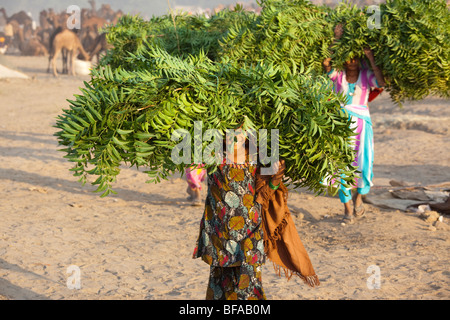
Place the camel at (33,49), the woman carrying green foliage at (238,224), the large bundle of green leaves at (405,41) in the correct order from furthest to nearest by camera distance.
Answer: the camel at (33,49), the large bundle of green leaves at (405,41), the woman carrying green foliage at (238,224)

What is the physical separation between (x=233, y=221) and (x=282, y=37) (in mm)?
2422

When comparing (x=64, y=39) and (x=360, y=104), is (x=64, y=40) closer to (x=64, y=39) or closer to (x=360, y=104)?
(x=64, y=39)

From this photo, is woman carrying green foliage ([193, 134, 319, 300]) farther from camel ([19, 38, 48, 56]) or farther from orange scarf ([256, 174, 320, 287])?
camel ([19, 38, 48, 56])

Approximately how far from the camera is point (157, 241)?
5.71 metres

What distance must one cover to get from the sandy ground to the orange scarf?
898mm

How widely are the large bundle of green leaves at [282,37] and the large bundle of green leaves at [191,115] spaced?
6.57ft

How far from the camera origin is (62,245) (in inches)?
215

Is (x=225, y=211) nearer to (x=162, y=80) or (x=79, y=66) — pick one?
(x=162, y=80)

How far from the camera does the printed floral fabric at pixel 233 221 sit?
3.27 meters

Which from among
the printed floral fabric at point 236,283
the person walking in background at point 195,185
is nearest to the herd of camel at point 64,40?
the person walking in background at point 195,185

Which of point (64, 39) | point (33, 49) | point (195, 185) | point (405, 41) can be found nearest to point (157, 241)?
point (195, 185)

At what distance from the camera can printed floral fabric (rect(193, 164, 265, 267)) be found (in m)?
3.27

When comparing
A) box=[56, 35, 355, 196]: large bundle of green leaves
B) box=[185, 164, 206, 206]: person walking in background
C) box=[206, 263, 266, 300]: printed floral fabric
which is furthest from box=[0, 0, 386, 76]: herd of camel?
box=[206, 263, 266, 300]: printed floral fabric

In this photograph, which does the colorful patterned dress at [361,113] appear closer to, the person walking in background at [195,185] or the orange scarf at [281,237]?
the person walking in background at [195,185]
